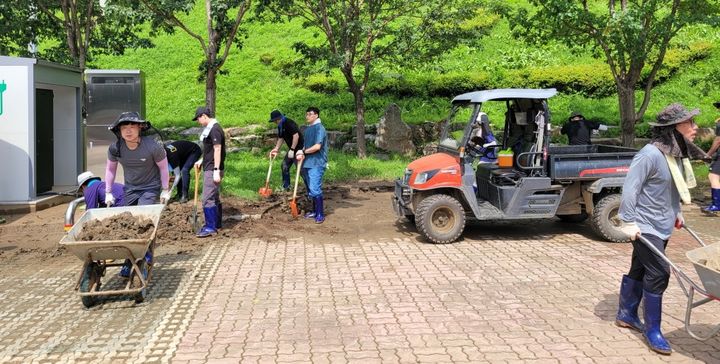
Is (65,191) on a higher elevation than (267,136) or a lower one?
lower

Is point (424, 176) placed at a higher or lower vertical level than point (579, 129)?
lower

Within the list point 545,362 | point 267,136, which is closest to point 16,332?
point 545,362

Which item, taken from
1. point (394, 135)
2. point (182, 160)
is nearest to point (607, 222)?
point (182, 160)

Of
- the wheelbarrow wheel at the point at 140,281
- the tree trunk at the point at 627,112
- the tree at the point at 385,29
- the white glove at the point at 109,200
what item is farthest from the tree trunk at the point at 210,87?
the tree trunk at the point at 627,112

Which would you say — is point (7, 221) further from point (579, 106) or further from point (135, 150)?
point (579, 106)

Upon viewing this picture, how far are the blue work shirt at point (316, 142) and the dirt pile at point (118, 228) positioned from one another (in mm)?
3833

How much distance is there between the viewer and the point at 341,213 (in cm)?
1016

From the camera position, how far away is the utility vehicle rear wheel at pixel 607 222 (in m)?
8.09

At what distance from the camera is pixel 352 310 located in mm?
5438

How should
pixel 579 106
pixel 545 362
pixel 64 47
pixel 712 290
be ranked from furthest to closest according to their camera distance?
pixel 579 106, pixel 64 47, pixel 545 362, pixel 712 290

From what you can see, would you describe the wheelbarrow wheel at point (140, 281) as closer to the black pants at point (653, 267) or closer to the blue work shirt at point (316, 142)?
the blue work shirt at point (316, 142)

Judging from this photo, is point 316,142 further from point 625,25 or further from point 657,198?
point 625,25

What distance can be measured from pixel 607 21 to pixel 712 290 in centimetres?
872

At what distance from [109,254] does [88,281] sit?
1.27ft
